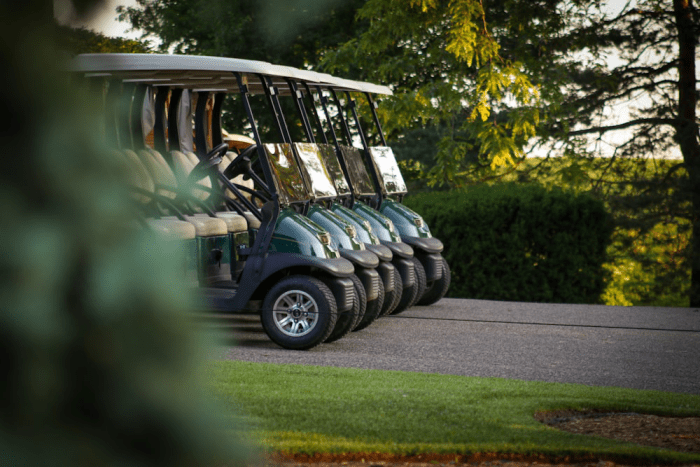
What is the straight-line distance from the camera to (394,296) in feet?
31.4

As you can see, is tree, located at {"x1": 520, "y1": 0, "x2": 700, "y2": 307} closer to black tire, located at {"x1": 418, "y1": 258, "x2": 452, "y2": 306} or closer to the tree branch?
the tree branch

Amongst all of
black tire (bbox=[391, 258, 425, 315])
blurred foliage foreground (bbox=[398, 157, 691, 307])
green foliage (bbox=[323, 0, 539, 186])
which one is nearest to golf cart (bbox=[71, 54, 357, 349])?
black tire (bbox=[391, 258, 425, 315])

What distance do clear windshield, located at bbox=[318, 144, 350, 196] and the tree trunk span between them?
267 inches

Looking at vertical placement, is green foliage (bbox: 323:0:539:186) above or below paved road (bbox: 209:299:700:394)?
above

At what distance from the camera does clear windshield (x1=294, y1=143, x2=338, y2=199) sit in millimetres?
8984

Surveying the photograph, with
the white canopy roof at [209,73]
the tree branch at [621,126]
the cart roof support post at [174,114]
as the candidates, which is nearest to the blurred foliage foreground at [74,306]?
the white canopy roof at [209,73]

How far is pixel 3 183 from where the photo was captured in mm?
631

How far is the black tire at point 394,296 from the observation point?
9.52m

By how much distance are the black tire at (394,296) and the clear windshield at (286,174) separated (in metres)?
1.41

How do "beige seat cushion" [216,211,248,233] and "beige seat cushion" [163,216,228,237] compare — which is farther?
"beige seat cushion" [216,211,248,233]

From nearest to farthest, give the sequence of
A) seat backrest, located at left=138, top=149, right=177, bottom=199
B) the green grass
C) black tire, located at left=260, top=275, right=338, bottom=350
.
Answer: the green grass, black tire, located at left=260, top=275, right=338, bottom=350, seat backrest, located at left=138, top=149, right=177, bottom=199

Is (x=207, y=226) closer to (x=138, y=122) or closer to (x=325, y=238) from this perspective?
(x=325, y=238)

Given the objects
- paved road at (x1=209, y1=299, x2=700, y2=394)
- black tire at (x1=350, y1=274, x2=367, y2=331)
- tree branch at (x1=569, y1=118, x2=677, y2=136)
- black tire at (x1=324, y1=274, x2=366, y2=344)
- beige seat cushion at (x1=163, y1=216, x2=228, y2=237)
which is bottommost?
paved road at (x1=209, y1=299, x2=700, y2=394)

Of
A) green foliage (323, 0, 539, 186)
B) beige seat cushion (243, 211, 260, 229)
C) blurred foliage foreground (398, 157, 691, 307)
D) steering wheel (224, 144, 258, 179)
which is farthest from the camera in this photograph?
blurred foliage foreground (398, 157, 691, 307)
